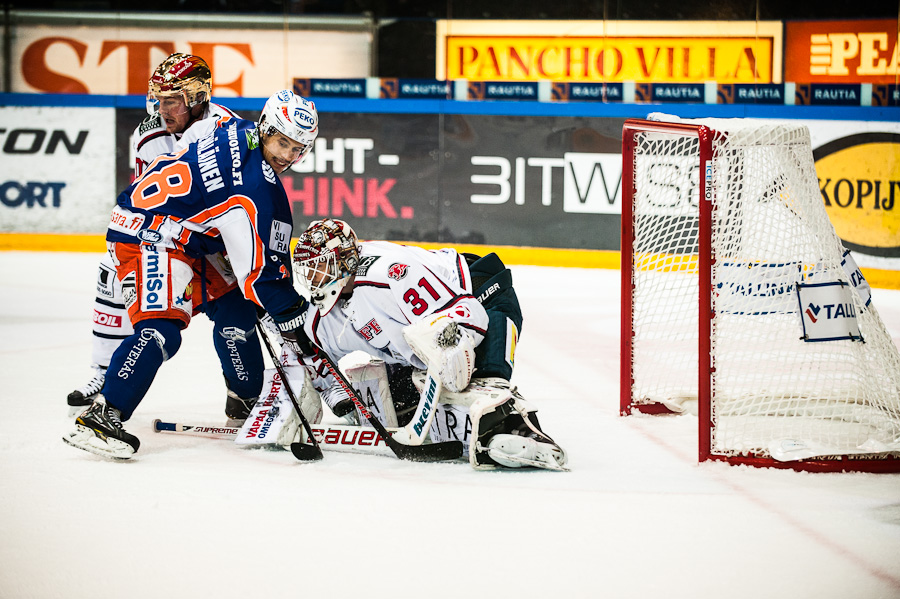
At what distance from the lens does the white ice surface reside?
2.08 m

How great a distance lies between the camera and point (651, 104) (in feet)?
24.6

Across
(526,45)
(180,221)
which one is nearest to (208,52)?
(526,45)

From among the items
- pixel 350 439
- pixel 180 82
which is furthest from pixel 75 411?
pixel 180 82

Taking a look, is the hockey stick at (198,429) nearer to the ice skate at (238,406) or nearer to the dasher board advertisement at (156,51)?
the ice skate at (238,406)

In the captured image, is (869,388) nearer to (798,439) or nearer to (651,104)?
(798,439)

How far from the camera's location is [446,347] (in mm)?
2822

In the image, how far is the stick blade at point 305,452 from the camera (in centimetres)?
295

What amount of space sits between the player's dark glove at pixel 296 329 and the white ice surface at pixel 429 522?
331 millimetres

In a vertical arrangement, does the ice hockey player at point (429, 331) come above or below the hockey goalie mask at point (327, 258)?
below

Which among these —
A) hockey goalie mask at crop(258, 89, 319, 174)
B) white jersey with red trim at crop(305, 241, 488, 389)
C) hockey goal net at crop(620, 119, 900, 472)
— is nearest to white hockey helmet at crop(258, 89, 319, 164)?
hockey goalie mask at crop(258, 89, 319, 174)

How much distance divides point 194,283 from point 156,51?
663 cm

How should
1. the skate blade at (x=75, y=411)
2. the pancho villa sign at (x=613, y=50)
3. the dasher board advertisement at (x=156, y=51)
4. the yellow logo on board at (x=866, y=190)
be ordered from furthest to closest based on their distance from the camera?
the dasher board advertisement at (x=156, y=51) → the pancho villa sign at (x=613, y=50) → the yellow logo on board at (x=866, y=190) → the skate blade at (x=75, y=411)

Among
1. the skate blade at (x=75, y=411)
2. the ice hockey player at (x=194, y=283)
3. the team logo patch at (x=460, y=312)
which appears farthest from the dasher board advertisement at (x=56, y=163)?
the team logo patch at (x=460, y=312)

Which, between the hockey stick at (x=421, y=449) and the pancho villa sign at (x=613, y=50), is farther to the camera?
the pancho villa sign at (x=613, y=50)
